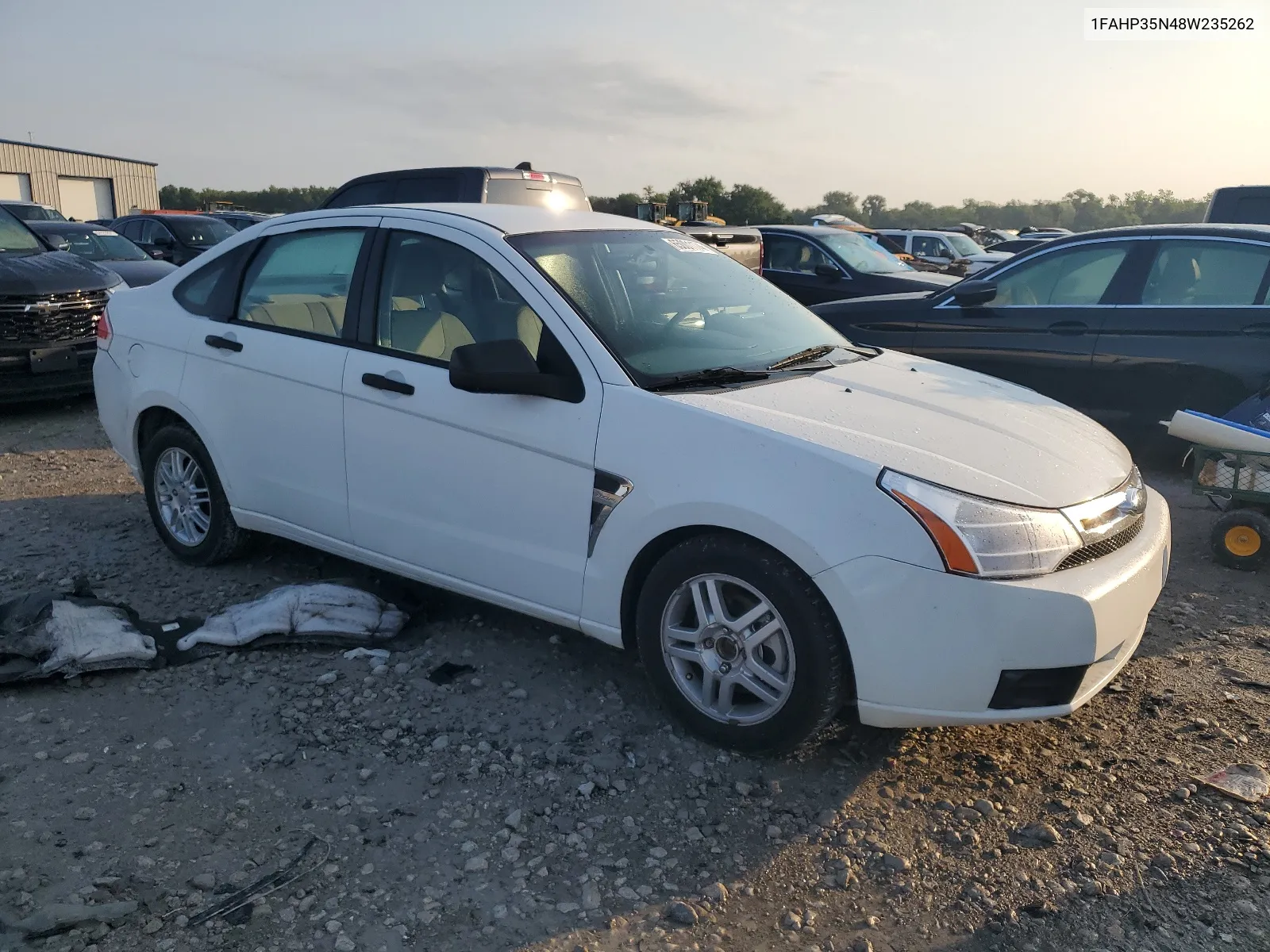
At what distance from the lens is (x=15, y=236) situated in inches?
366

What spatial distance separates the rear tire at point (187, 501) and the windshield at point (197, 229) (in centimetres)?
1195

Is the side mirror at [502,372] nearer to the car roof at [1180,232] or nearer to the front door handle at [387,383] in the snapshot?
the front door handle at [387,383]

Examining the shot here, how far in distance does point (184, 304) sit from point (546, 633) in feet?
7.80

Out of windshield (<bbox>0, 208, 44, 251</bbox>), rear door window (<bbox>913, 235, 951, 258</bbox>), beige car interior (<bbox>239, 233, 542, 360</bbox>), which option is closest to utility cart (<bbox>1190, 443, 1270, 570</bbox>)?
beige car interior (<bbox>239, 233, 542, 360</bbox>)

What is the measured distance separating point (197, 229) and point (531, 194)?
8.95 m

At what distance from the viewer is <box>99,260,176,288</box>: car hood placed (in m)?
11.2

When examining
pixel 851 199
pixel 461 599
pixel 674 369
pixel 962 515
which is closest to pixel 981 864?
pixel 962 515

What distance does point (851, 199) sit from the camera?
83125 millimetres

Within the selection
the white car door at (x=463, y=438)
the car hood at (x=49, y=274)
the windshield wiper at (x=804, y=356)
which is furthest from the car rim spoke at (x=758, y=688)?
the car hood at (x=49, y=274)

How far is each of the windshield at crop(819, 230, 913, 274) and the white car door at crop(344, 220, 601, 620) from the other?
8.13 metres

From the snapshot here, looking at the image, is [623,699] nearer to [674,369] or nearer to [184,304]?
[674,369]

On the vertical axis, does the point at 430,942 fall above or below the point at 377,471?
below

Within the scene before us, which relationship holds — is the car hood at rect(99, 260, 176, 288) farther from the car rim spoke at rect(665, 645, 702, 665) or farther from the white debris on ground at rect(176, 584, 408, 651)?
the car rim spoke at rect(665, 645, 702, 665)

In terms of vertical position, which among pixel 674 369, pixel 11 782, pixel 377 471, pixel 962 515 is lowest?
pixel 11 782
